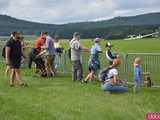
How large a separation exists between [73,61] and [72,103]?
21.4 ft

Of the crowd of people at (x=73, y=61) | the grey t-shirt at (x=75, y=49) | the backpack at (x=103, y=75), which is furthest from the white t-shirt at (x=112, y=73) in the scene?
the grey t-shirt at (x=75, y=49)

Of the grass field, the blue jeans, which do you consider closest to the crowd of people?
the blue jeans

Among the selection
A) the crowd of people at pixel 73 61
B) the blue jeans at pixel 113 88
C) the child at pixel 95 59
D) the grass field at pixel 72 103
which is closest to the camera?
the grass field at pixel 72 103

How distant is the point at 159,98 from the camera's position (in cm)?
1642

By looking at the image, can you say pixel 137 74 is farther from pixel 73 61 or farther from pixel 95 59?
pixel 73 61

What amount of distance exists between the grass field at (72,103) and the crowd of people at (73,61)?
379mm

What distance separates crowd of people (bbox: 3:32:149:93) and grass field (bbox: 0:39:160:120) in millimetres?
379

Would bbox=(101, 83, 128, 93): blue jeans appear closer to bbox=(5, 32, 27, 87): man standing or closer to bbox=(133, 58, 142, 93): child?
bbox=(133, 58, 142, 93): child

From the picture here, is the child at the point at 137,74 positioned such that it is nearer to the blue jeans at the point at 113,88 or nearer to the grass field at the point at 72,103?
the grass field at the point at 72,103

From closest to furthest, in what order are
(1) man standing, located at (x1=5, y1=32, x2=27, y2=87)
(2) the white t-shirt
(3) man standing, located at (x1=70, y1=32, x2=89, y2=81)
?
(2) the white t-shirt
(1) man standing, located at (x1=5, y1=32, x2=27, y2=87)
(3) man standing, located at (x1=70, y1=32, x2=89, y2=81)

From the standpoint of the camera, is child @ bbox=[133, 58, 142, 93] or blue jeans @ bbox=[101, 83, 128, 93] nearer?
blue jeans @ bbox=[101, 83, 128, 93]

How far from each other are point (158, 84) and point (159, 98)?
328cm

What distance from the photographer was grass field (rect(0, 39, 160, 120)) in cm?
1349

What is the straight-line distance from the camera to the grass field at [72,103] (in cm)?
1349
